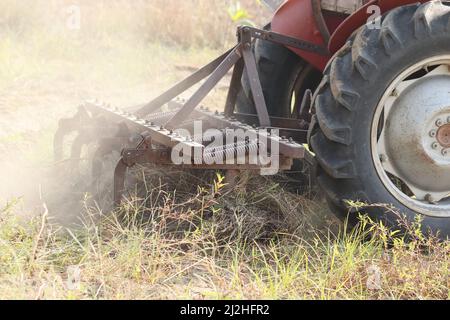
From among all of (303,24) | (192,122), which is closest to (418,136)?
(303,24)

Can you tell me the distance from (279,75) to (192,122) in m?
0.71

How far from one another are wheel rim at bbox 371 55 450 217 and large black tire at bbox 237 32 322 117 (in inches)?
41.0

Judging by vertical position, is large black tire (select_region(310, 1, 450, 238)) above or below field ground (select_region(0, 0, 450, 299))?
above

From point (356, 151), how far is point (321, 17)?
105 centimetres

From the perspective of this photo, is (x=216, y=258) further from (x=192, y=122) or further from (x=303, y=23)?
(x=303, y=23)

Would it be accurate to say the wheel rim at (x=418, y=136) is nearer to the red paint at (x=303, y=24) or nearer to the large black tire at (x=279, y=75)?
the red paint at (x=303, y=24)

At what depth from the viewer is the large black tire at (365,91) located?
3.22 m

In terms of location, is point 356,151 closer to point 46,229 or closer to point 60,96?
point 46,229

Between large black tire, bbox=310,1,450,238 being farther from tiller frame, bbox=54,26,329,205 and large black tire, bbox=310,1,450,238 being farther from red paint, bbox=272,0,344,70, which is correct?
Result: red paint, bbox=272,0,344,70

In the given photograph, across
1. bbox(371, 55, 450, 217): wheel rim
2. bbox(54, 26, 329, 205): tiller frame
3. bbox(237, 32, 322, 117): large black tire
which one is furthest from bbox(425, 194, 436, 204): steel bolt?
bbox(237, 32, 322, 117): large black tire

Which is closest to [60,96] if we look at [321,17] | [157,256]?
[321,17]

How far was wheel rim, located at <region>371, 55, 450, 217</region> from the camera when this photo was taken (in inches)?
133

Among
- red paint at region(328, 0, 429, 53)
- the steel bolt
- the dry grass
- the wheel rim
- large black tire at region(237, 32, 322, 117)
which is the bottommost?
the dry grass

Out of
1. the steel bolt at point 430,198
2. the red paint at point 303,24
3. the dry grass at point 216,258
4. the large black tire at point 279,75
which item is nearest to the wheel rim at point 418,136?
the steel bolt at point 430,198
